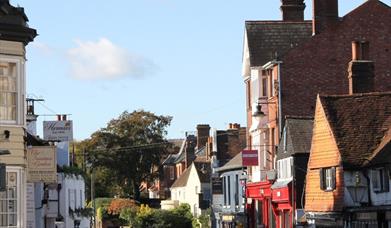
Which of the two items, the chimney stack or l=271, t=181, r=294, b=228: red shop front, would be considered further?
the chimney stack

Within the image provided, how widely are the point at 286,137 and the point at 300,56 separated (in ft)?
19.9

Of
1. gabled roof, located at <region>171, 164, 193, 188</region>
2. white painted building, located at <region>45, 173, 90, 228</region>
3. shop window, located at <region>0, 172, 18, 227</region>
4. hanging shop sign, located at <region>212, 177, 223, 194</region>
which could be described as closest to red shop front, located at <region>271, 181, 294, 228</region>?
white painted building, located at <region>45, 173, 90, 228</region>

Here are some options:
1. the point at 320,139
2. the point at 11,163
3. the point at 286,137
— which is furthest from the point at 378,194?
the point at 11,163

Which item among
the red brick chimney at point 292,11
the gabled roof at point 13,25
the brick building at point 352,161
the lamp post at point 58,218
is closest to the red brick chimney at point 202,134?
the red brick chimney at point 292,11

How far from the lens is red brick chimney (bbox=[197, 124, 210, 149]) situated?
112m

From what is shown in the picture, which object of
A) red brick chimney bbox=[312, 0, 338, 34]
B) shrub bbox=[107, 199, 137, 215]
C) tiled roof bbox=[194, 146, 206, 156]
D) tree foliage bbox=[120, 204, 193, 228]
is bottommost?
tree foliage bbox=[120, 204, 193, 228]

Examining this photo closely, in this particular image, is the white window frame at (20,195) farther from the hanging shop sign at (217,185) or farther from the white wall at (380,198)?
the hanging shop sign at (217,185)

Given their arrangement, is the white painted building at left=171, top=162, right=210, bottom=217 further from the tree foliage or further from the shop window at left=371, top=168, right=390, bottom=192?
the shop window at left=371, top=168, right=390, bottom=192

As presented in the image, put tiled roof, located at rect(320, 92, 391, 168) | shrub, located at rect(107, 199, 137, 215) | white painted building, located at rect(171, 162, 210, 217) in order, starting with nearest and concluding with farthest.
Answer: tiled roof, located at rect(320, 92, 391, 168) < white painted building, located at rect(171, 162, 210, 217) < shrub, located at rect(107, 199, 137, 215)

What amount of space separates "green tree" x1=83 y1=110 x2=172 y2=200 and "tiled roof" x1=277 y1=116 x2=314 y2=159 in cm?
6877

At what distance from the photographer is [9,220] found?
33.6 m

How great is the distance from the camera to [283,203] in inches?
2287

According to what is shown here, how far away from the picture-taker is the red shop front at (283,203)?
5607 cm

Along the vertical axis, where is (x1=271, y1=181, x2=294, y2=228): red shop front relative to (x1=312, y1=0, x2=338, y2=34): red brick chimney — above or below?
below
